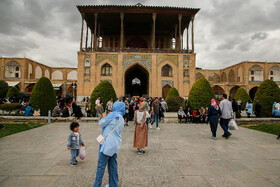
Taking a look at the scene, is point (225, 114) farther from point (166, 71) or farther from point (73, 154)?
point (166, 71)

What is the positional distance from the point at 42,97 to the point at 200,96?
28.2ft

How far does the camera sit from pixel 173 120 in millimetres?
9328

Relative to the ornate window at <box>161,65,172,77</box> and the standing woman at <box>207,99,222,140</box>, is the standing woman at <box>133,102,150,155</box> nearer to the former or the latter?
the standing woman at <box>207,99,222,140</box>

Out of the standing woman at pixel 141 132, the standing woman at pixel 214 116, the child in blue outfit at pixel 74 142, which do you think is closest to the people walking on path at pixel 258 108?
the standing woman at pixel 214 116

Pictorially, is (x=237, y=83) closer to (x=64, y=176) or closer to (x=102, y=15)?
(x=102, y=15)

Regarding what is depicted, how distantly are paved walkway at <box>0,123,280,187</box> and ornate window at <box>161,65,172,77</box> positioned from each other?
59.8 ft

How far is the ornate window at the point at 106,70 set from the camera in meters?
22.4

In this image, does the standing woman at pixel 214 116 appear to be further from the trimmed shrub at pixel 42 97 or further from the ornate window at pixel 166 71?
the ornate window at pixel 166 71

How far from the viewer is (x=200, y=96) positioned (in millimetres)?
9750

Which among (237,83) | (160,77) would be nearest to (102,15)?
(160,77)

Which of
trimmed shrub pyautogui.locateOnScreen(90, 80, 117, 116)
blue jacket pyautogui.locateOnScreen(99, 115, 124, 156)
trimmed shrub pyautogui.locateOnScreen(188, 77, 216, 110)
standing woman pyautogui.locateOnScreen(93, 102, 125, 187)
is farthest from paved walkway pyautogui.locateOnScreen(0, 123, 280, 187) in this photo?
trimmed shrub pyautogui.locateOnScreen(90, 80, 117, 116)

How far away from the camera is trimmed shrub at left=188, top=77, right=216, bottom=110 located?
9.62 m

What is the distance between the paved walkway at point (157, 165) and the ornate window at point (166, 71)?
59.8 feet

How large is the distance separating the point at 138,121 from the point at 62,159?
1.77m
